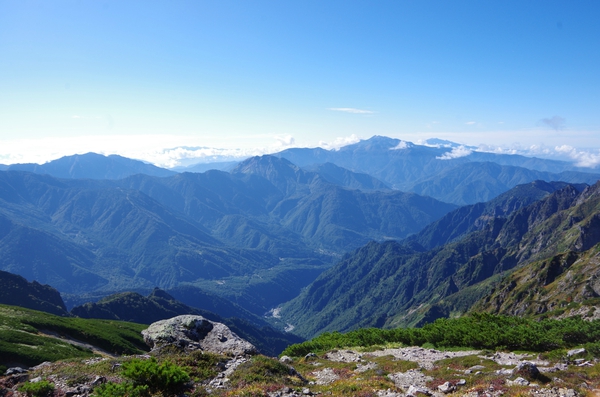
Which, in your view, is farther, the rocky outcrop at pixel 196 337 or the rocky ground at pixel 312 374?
the rocky outcrop at pixel 196 337

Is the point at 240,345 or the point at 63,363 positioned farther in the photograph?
the point at 240,345

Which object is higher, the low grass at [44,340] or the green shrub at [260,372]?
the green shrub at [260,372]

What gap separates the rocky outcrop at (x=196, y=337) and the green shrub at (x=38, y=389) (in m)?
13.1

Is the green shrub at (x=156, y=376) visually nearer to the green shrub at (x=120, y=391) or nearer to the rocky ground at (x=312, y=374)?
the green shrub at (x=120, y=391)

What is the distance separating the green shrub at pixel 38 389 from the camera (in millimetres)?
27641

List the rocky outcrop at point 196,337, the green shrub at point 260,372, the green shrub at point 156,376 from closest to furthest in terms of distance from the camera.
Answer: the green shrub at point 156,376 → the green shrub at point 260,372 → the rocky outcrop at point 196,337

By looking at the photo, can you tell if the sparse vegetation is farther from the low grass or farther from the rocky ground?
the low grass

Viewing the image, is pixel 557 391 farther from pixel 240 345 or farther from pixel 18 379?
pixel 18 379

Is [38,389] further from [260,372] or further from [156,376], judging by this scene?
[260,372]

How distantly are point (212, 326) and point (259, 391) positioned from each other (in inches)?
966

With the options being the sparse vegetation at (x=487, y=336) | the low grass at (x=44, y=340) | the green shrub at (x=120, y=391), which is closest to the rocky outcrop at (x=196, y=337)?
the green shrub at (x=120, y=391)

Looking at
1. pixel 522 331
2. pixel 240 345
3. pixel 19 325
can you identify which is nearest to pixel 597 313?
pixel 522 331

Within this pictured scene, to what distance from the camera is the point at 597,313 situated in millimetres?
90875

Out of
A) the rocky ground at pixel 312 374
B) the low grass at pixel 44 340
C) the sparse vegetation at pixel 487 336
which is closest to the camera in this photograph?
the rocky ground at pixel 312 374
